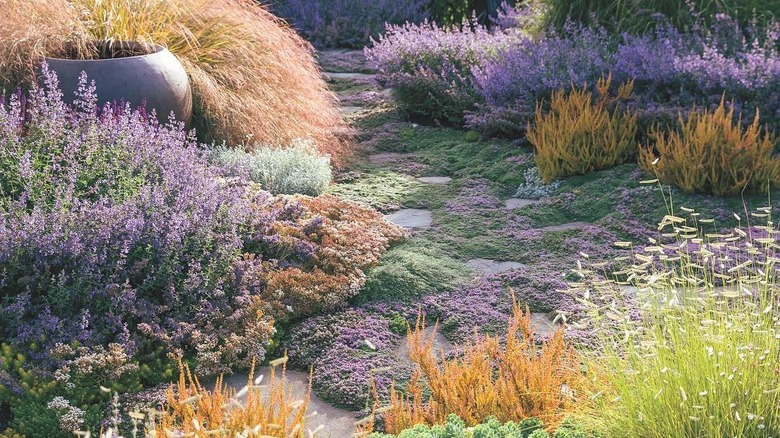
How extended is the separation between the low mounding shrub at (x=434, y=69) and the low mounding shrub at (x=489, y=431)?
470 centimetres

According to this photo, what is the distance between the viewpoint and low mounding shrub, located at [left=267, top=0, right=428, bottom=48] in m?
11.4

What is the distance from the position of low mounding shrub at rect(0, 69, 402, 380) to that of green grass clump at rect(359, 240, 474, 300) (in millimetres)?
85

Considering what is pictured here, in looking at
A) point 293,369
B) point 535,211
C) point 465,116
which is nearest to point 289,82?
point 465,116

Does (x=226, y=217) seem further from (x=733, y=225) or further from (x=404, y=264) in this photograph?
(x=733, y=225)

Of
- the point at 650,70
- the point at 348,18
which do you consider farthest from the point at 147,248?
the point at 348,18

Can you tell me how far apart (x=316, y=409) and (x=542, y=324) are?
1.14 m

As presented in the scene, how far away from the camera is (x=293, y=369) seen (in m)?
3.71

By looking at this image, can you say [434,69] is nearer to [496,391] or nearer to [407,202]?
[407,202]

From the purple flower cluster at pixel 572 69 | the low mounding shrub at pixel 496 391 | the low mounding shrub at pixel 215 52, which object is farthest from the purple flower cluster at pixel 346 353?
the purple flower cluster at pixel 572 69

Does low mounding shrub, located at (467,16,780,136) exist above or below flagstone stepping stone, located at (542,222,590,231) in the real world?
above

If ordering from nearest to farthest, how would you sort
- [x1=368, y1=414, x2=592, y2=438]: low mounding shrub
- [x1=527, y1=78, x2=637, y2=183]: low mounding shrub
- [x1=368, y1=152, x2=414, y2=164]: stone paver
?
[x1=368, y1=414, x2=592, y2=438]: low mounding shrub → [x1=527, y1=78, x2=637, y2=183]: low mounding shrub → [x1=368, y1=152, x2=414, y2=164]: stone paver

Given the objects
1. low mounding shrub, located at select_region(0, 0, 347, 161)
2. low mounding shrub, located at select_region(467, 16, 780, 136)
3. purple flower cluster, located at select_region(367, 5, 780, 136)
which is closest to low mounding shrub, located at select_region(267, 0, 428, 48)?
purple flower cluster, located at select_region(367, 5, 780, 136)

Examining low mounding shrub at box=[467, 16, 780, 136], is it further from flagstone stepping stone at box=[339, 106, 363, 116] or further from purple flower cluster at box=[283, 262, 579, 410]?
→ purple flower cluster at box=[283, 262, 579, 410]

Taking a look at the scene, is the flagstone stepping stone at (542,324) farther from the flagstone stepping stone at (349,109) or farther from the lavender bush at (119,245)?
the flagstone stepping stone at (349,109)
